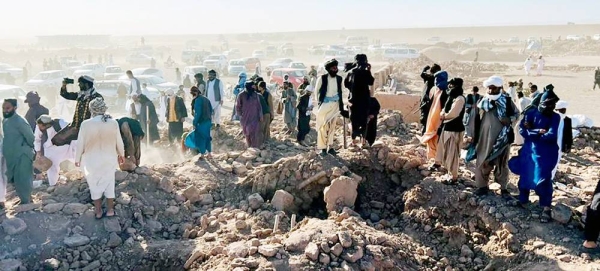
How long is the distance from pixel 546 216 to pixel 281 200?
2.79 m

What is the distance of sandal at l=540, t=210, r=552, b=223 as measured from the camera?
191 inches

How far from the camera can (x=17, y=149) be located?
5344mm

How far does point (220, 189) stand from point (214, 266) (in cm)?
214

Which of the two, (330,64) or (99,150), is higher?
(330,64)

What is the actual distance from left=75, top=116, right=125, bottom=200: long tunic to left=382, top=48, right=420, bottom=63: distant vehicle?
31015mm

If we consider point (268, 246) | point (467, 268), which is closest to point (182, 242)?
point (268, 246)

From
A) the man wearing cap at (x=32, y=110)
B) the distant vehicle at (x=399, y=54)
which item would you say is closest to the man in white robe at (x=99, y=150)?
the man wearing cap at (x=32, y=110)

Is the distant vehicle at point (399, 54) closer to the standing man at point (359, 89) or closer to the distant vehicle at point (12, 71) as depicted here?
Result: the distant vehicle at point (12, 71)

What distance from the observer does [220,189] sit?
21.1ft

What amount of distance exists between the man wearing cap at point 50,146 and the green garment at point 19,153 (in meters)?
0.71

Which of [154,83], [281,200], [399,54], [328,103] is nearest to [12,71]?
[154,83]

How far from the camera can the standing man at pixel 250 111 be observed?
25.6 ft

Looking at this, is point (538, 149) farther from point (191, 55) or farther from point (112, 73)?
point (191, 55)

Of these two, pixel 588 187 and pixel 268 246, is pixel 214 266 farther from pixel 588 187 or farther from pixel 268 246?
pixel 588 187
